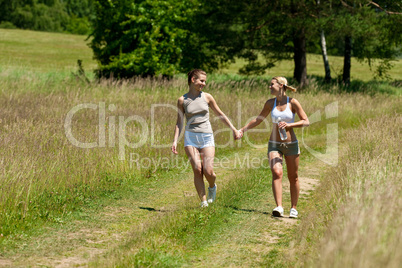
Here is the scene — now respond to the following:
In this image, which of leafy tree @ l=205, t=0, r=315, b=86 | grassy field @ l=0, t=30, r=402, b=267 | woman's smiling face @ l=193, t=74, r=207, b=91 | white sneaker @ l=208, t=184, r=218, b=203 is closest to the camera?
grassy field @ l=0, t=30, r=402, b=267

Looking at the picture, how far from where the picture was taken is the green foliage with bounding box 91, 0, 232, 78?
80.8 feet

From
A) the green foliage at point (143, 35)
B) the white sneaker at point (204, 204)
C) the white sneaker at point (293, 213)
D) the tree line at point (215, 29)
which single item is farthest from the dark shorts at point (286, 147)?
the green foliage at point (143, 35)

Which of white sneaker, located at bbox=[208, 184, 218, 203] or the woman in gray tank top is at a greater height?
the woman in gray tank top

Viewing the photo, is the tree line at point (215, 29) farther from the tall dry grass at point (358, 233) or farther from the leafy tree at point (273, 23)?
the tall dry grass at point (358, 233)

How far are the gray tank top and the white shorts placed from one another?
59mm

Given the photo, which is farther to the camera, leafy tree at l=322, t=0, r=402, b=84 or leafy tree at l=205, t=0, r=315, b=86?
leafy tree at l=205, t=0, r=315, b=86

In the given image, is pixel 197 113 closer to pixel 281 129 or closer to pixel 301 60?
pixel 281 129

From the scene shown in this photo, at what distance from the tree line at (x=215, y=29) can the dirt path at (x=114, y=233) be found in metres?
14.7

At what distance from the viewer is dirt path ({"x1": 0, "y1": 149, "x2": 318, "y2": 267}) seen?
550cm

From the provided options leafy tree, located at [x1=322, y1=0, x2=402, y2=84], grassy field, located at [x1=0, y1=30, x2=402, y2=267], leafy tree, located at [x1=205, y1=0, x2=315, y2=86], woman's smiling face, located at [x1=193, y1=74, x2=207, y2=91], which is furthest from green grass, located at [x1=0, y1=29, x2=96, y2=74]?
woman's smiling face, located at [x1=193, y1=74, x2=207, y2=91]

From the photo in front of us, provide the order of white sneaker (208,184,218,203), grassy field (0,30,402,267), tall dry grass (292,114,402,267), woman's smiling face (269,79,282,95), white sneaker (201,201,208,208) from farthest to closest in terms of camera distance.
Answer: white sneaker (208,184,218,203), white sneaker (201,201,208,208), woman's smiling face (269,79,282,95), grassy field (0,30,402,267), tall dry grass (292,114,402,267)

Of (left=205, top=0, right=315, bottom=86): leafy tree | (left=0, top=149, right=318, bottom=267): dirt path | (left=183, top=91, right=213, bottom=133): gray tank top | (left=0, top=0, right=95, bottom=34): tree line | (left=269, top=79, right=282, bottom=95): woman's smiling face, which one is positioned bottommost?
(left=0, top=149, right=318, bottom=267): dirt path

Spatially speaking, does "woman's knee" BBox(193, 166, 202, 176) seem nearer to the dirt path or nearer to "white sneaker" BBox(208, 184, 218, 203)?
"white sneaker" BBox(208, 184, 218, 203)

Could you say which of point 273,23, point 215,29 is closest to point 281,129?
point 215,29
